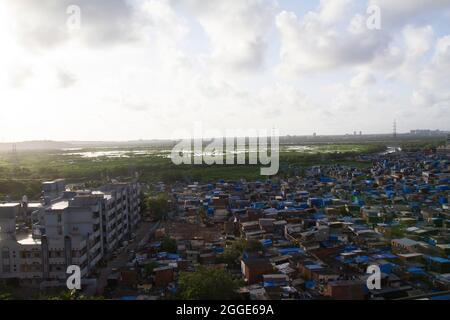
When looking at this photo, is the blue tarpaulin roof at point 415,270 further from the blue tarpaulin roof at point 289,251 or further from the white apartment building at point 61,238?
the white apartment building at point 61,238

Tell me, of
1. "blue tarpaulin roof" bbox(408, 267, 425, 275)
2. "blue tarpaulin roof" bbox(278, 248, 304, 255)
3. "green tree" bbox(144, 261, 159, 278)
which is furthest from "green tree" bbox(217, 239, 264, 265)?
"blue tarpaulin roof" bbox(408, 267, 425, 275)

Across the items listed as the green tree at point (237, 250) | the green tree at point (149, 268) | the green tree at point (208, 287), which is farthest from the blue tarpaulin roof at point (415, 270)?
the green tree at point (149, 268)

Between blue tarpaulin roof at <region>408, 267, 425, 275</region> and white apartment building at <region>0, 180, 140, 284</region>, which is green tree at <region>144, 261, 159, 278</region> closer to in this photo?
white apartment building at <region>0, 180, 140, 284</region>

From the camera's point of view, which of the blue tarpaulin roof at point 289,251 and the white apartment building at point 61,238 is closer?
the white apartment building at point 61,238

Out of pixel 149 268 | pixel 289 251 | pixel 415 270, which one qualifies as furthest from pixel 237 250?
pixel 415 270

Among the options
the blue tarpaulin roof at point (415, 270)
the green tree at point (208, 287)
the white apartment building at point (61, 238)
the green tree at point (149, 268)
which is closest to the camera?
the green tree at point (208, 287)

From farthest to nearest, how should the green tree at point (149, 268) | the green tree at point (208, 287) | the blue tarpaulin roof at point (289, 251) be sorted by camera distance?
the blue tarpaulin roof at point (289, 251), the green tree at point (149, 268), the green tree at point (208, 287)

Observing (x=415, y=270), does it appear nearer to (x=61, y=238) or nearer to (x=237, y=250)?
(x=237, y=250)

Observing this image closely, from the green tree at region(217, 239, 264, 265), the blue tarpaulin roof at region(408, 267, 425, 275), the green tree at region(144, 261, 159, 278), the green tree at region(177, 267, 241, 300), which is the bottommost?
the green tree at region(144, 261, 159, 278)
